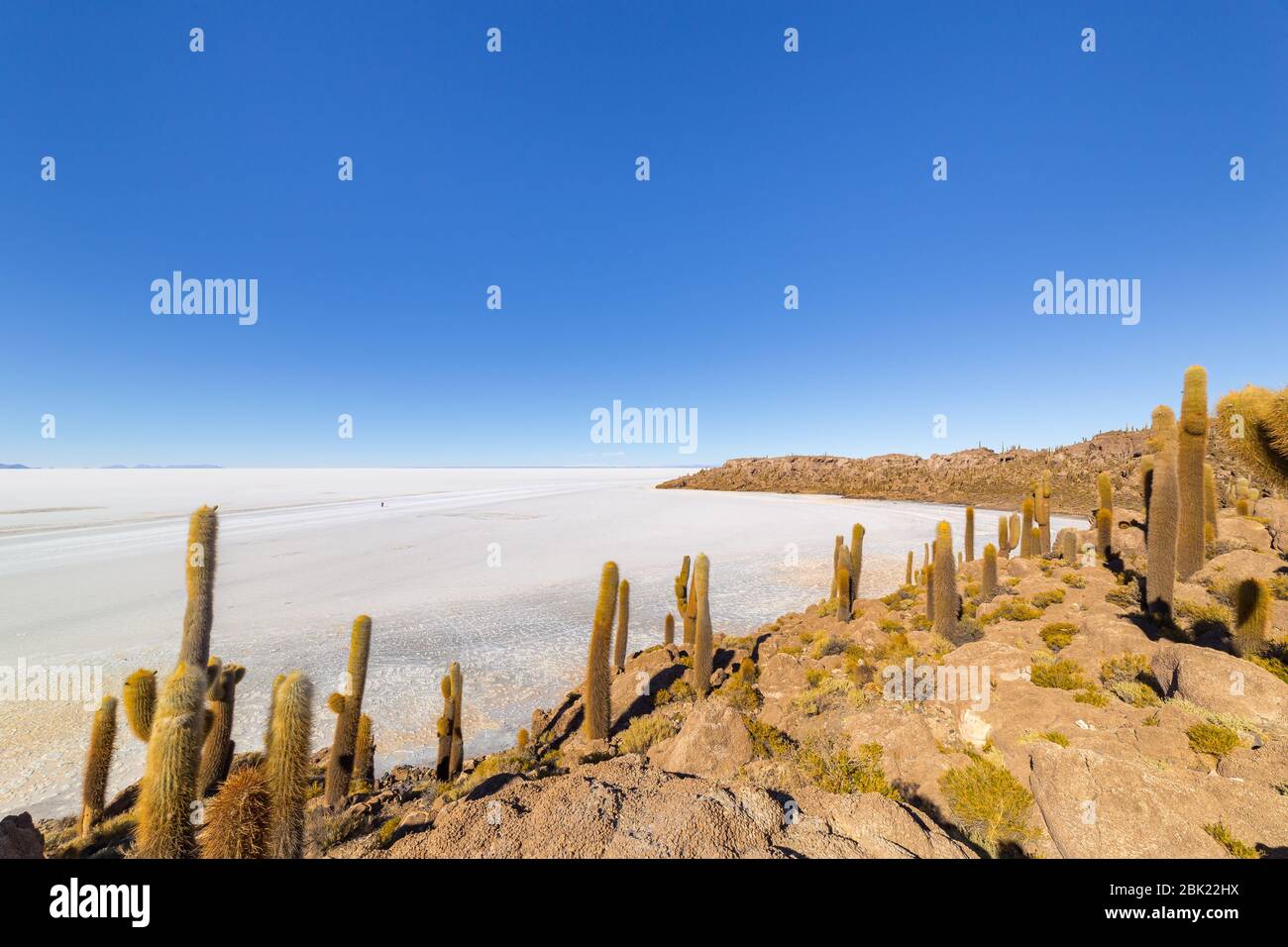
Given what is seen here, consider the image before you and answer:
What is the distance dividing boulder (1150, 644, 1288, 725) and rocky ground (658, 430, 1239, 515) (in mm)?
32137

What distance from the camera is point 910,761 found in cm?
519

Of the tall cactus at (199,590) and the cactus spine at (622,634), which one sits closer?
the tall cactus at (199,590)

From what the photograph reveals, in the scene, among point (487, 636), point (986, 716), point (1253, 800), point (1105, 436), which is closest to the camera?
point (1253, 800)

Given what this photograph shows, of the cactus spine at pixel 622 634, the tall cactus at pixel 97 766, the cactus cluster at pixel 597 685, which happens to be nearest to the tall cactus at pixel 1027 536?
the cactus spine at pixel 622 634

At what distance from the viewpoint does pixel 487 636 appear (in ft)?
40.3

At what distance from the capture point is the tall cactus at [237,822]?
8.42 ft

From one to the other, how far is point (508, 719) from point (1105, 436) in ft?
223

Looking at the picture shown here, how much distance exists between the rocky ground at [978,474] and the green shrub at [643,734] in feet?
115

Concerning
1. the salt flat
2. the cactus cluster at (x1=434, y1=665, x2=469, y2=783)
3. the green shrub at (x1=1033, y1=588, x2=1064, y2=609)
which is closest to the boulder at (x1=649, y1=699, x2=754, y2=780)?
the cactus cluster at (x1=434, y1=665, x2=469, y2=783)

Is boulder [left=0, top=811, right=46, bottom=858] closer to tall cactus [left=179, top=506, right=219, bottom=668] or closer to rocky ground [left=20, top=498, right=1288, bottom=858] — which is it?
rocky ground [left=20, top=498, right=1288, bottom=858]

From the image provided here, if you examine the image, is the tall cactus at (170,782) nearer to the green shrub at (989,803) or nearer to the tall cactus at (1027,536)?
the green shrub at (989,803)
